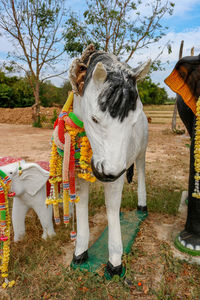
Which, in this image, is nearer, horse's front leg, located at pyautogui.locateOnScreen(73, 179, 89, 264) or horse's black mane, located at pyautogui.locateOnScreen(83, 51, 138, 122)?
horse's black mane, located at pyautogui.locateOnScreen(83, 51, 138, 122)

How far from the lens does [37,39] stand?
1148 centimetres

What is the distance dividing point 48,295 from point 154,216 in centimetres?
151

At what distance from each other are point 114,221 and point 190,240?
821 mm

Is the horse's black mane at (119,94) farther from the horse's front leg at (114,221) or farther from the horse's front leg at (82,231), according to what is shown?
the horse's front leg at (82,231)

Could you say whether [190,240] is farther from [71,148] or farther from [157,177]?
[157,177]

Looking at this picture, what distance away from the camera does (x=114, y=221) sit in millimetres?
1679

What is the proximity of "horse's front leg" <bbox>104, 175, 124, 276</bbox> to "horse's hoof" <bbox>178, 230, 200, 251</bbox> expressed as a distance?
0.66 meters

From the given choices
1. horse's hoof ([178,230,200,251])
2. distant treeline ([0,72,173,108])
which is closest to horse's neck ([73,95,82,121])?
horse's hoof ([178,230,200,251])

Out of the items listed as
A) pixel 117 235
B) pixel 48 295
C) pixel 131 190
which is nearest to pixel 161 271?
pixel 117 235

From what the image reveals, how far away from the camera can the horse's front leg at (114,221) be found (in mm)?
1603

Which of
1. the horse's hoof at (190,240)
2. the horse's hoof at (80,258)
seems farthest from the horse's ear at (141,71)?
the horse's hoof at (190,240)

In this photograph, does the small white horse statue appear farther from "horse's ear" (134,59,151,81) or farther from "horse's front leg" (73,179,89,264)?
Result: "horse's front leg" (73,179,89,264)

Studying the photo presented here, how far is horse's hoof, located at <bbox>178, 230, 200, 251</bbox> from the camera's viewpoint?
78.1 inches

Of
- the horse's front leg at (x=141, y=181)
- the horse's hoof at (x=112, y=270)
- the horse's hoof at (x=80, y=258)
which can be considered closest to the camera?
the horse's hoof at (x=112, y=270)
